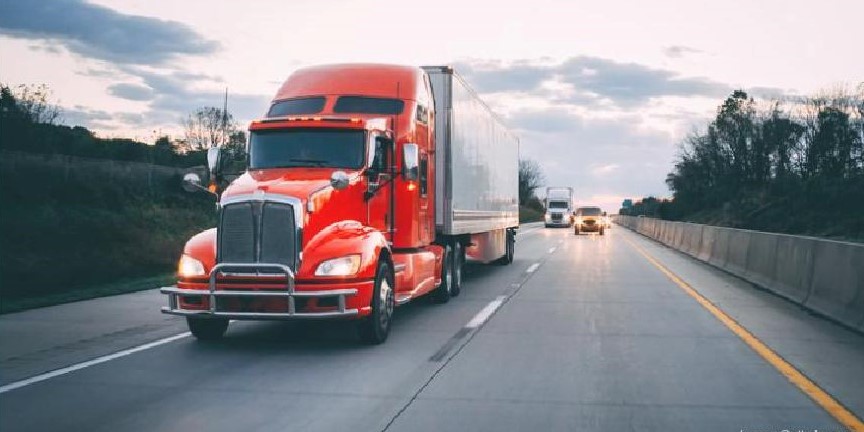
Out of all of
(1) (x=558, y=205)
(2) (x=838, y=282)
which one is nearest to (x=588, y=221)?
(1) (x=558, y=205)

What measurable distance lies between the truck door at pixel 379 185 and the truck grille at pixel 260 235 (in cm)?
153

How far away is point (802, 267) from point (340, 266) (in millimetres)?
8973

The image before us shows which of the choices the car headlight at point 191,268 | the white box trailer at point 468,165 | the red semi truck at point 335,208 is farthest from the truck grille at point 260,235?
the white box trailer at point 468,165

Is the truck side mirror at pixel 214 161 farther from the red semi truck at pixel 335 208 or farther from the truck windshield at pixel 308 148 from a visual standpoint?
the truck windshield at pixel 308 148

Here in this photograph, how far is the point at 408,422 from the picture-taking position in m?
6.27

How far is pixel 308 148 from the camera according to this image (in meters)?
10.7

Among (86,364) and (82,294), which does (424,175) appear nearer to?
(86,364)

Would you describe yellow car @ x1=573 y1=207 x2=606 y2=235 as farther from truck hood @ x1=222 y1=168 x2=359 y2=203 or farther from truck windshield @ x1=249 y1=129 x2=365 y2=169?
truck hood @ x1=222 y1=168 x2=359 y2=203

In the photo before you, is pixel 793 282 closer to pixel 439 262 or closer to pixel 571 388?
pixel 439 262

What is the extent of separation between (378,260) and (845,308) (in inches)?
261

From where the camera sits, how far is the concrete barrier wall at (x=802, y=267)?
11.8m

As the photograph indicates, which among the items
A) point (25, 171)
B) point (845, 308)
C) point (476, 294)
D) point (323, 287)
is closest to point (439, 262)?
point (476, 294)

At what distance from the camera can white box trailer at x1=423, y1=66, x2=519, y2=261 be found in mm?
14273

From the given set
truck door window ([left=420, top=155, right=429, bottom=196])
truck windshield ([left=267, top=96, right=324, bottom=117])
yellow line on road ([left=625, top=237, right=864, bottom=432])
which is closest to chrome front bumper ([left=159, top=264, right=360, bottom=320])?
truck windshield ([left=267, top=96, right=324, bottom=117])
